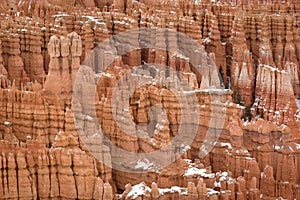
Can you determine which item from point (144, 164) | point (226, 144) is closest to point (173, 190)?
point (144, 164)

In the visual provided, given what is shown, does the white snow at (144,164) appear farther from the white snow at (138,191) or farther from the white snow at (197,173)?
the white snow at (138,191)

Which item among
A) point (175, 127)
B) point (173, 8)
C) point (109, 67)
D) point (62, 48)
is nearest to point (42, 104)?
point (62, 48)

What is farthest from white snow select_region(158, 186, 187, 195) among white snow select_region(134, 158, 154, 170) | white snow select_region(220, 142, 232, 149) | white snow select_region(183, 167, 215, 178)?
white snow select_region(220, 142, 232, 149)

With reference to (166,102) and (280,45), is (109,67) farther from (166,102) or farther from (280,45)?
(280,45)

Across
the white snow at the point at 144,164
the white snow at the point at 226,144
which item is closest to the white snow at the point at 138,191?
the white snow at the point at 144,164

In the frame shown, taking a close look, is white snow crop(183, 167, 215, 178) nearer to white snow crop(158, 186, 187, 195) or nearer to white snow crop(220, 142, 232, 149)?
white snow crop(158, 186, 187, 195)

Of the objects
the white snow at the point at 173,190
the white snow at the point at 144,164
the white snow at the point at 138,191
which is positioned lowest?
the white snow at the point at 173,190
